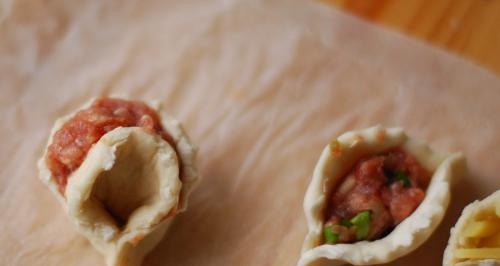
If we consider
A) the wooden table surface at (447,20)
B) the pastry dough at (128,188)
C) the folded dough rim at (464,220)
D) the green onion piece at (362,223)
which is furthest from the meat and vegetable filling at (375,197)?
the wooden table surface at (447,20)

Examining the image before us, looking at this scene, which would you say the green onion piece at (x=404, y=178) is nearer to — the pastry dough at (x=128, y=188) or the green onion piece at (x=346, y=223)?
the green onion piece at (x=346, y=223)

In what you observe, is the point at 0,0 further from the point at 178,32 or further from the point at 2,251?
the point at 2,251

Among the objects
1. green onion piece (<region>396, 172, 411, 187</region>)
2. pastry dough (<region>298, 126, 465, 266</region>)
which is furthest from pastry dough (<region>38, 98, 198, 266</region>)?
green onion piece (<region>396, 172, 411, 187</region>)

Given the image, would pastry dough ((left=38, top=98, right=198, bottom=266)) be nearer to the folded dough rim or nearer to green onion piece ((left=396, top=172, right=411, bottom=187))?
green onion piece ((left=396, top=172, right=411, bottom=187))

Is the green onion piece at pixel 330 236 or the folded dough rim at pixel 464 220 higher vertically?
the green onion piece at pixel 330 236

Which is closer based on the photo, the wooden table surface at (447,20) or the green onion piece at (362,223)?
the green onion piece at (362,223)

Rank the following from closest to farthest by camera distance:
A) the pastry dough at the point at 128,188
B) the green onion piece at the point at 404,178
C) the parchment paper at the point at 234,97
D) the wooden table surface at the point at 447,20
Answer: the pastry dough at the point at 128,188, the green onion piece at the point at 404,178, the parchment paper at the point at 234,97, the wooden table surface at the point at 447,20

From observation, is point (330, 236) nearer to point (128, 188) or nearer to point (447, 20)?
point (128, 188)
